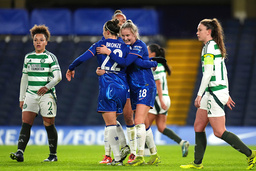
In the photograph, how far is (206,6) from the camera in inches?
902

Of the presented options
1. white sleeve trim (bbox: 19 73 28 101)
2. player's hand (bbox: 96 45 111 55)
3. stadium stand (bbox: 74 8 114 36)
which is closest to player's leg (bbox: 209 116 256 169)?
player's hand (bbox: 96 45 111 55)

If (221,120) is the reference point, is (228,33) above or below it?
above

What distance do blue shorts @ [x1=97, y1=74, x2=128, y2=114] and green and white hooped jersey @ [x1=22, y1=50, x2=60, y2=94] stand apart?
3.81 ft

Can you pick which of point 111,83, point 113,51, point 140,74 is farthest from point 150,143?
point 113,51

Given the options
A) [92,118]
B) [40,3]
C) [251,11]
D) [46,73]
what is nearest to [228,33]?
[251,11]

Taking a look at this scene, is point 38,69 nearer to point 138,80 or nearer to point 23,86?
point 23,86

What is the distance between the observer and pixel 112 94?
7234 millimetres

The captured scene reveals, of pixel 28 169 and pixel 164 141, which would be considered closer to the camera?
pixel 28 169

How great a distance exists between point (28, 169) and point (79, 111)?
35.4 feet

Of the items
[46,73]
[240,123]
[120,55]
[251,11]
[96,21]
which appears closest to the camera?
[120,55]

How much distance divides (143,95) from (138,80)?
0.75 ft

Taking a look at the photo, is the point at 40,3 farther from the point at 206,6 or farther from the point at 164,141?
the point at 164,141

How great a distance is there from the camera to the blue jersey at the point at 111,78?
23.7 ft

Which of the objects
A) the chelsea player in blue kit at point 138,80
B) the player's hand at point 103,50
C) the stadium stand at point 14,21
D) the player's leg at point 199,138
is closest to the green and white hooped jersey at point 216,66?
the player's leg at point 199,138
